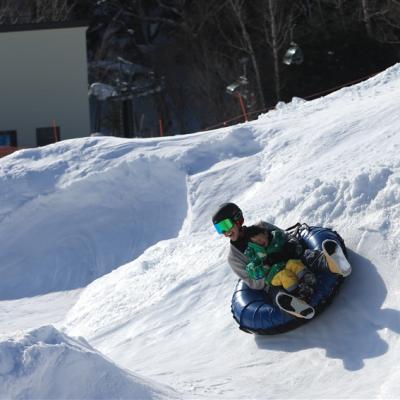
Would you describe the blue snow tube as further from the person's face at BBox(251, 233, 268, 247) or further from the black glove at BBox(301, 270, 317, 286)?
the person's face at BBox(251, 233, 268, 247)

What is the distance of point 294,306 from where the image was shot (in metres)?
7.70

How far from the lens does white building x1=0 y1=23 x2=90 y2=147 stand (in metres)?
26.2

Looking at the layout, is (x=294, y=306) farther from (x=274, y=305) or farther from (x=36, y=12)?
(x=36, y=12)

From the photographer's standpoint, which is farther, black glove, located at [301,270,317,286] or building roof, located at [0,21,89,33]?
building roof, located at [0,21,89,33]

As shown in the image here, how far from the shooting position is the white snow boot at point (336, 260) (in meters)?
7.87

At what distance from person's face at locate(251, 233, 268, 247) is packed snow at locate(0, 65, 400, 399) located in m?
0.79

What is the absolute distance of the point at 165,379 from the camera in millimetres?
7758

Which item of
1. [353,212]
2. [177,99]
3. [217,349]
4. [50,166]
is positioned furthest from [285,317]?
[177,99]

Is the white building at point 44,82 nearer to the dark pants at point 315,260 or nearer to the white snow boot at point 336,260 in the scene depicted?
the dark pants at point 315,260

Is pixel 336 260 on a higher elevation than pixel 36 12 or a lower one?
higher

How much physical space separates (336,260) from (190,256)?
3.06 meters

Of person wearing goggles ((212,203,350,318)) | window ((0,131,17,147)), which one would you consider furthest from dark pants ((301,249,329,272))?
window ((0,131,17,147))

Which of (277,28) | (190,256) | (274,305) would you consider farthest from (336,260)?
(277,28)

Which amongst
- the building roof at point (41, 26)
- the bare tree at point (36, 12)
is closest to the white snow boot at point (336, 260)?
the building roof at point (41, 26)
